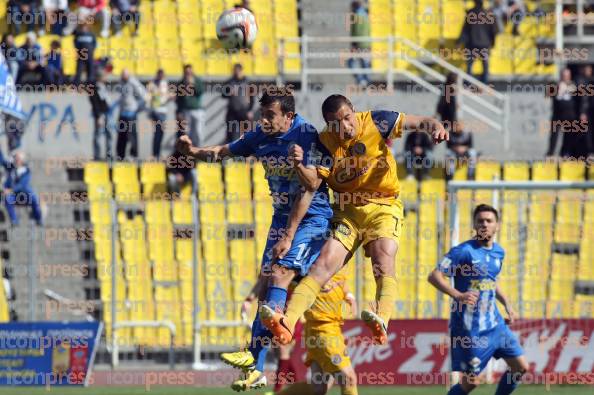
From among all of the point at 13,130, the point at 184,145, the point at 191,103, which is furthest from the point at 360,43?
the point at 184,145

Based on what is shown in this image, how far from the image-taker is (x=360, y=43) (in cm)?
2752

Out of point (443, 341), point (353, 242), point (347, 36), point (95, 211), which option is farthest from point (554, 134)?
point (353, 242)

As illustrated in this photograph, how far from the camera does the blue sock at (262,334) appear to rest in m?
12.8

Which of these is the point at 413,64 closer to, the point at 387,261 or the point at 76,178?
the point at 76,178

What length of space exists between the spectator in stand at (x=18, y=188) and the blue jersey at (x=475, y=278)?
8.80 m

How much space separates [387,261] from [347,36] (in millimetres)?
15680

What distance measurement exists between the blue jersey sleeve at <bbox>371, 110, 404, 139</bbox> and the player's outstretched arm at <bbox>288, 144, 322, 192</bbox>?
75cm

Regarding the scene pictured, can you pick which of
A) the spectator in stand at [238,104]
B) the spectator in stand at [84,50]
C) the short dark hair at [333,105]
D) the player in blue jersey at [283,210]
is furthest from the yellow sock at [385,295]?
the spectator in stand at [84,50]

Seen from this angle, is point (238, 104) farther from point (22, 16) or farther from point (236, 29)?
point (236, 29)

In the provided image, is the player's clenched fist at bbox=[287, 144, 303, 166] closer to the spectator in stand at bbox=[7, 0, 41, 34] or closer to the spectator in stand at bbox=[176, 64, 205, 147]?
the spectator in stand at bbox=[176, 64, 205, 147]

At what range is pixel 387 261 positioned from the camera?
12.9 m

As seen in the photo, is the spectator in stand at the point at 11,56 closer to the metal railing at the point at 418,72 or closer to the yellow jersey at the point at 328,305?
the metal railing at the point at 418,72

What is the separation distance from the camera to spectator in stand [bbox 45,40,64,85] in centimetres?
2614

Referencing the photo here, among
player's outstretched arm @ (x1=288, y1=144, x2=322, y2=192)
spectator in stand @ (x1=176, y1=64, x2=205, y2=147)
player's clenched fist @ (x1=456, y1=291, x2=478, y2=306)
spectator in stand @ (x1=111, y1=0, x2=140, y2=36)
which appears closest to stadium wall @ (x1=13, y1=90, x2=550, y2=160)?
spectator in stand @ (x1=176, y1=64, x2=205, y2=147)
